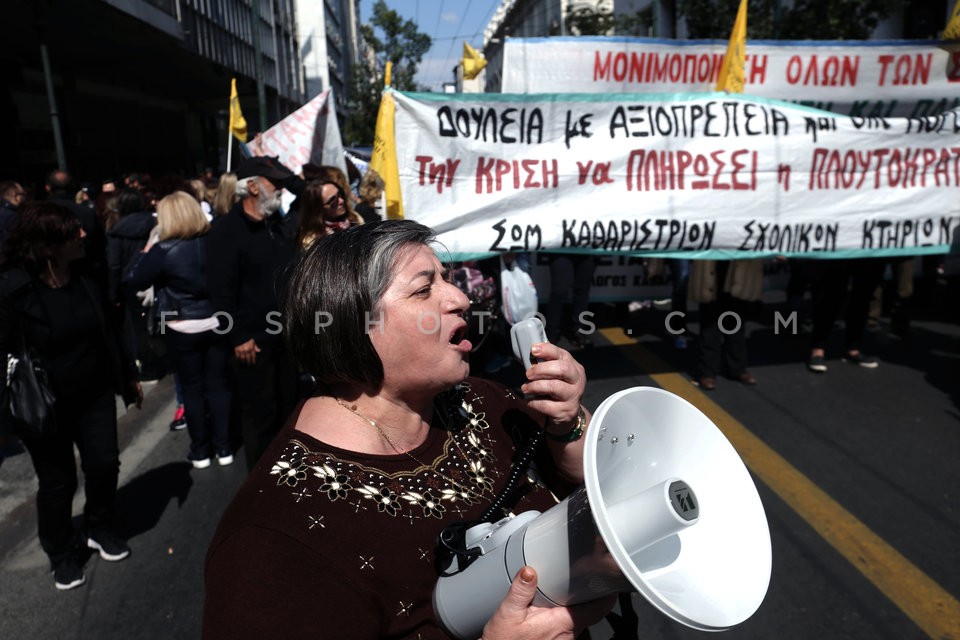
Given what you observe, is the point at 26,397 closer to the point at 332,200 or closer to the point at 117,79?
the point at 332,200

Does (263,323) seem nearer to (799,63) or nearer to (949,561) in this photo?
(949,561)

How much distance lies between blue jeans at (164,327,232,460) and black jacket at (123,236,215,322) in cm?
15

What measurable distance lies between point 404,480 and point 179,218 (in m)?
3.33

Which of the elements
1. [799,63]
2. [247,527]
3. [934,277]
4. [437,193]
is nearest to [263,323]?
[437,193]

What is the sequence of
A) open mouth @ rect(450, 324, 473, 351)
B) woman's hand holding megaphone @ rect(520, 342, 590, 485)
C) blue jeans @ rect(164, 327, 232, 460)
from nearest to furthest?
woman's hand holding megaphone @ rect(520, 342, 590, 485), open mouth @ rect(450, 324, 473, 351), blue jeans @ rect(164, 327, 232, 460)

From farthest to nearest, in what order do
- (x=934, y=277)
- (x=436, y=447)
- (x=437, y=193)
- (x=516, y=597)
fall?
(x=934, y=277), (x=437, y=193), (x=436, y=447), (x=516, y=597)

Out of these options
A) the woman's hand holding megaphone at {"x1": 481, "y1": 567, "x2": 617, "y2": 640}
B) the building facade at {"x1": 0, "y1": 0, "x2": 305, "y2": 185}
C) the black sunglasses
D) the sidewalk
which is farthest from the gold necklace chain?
the building facade at {"x1": 0, "y1": 0, "x2": 305, "y2": 185}

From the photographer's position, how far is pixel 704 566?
46.3 inches

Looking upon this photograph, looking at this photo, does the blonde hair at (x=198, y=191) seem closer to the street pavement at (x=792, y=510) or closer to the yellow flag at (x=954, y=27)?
the street pavement at (x=792, y=510)

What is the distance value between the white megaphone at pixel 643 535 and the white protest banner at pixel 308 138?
221 inches

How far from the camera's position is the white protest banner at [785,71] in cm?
526

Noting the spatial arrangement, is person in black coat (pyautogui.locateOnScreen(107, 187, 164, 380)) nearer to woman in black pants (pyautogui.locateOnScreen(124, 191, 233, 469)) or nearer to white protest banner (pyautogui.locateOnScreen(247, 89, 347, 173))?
white protest banner (pyautogui.locateOnScreen(247, 89, 347, 173))

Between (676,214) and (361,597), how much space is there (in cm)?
408

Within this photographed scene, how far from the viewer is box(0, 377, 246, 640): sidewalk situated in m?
2.95
